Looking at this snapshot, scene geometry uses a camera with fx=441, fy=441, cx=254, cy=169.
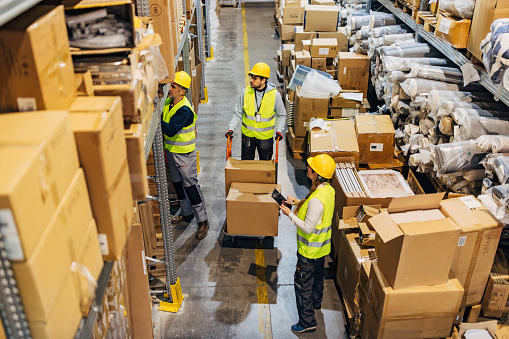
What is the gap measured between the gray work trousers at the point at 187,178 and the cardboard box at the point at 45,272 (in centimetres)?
463

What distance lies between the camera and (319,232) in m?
4.55

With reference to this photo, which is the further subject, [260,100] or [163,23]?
[260,100]

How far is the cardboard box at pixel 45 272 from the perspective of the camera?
126cm

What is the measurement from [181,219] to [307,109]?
3008mm

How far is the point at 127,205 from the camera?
199cm

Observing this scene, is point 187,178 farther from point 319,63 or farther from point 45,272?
point 45,272

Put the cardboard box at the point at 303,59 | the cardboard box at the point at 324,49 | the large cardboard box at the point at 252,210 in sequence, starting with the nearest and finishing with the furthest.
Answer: the large cardboard box at the point at 252,210 < the cardboard box at the point at 303,59 < the cardboard box at the point at 324,49

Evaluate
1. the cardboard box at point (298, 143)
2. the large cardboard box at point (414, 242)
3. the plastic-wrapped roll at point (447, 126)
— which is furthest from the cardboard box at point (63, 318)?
the cardboard box at point (298, 143)

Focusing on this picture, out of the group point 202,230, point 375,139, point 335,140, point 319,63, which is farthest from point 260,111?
point 319,63

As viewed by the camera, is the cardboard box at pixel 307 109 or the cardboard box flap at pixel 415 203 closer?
the cardboard box flap at pixel 415 203

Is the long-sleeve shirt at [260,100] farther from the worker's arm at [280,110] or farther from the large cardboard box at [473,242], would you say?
the large cardboard box at [473,242]

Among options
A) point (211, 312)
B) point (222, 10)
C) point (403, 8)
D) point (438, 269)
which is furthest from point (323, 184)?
point (222, 10)

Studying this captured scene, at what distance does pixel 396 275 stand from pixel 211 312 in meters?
2.33

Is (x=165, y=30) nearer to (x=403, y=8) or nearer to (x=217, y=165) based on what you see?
(x=217, y=165)
